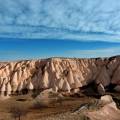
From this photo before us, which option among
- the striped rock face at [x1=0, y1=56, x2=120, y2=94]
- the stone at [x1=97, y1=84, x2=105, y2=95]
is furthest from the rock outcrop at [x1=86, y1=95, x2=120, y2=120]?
the striped rock face at [x1=0, y1=56, x2=120, y2=94]

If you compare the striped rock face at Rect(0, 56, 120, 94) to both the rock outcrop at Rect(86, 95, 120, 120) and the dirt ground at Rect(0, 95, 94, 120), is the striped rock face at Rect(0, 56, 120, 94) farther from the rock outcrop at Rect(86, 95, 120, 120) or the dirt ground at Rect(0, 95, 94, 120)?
the rock outcrop at Rect(86, 95, 120, 120)

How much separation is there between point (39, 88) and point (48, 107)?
110 ft

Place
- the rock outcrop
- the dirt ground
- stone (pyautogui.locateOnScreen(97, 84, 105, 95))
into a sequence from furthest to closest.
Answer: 1. stone (pyautogui.locateOnScreen(97, 84, 105, 95))
2. the dirt ground
3. the rock outcrop

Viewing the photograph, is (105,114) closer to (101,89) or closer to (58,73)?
(101,89)

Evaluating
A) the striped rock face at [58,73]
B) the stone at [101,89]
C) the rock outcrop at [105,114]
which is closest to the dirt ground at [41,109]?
the rock outcrop at [105,114]

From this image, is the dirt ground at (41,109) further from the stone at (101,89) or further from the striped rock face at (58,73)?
the striped rock face at (58,73)

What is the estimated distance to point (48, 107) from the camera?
60.1 m

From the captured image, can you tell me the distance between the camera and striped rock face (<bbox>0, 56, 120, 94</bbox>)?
3629 inches

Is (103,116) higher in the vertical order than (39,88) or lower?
lower

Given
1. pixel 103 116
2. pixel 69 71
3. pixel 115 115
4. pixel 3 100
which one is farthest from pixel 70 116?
pixel 69 71

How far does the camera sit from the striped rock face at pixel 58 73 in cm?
9219

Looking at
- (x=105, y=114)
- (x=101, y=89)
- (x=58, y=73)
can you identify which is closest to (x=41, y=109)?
(x=105, y=114)

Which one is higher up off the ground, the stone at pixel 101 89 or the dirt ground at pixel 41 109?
the stone at pixel 101 89

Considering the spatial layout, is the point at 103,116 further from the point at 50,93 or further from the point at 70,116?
the point at 50,93
